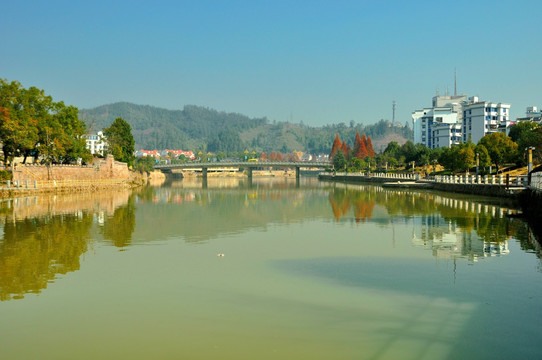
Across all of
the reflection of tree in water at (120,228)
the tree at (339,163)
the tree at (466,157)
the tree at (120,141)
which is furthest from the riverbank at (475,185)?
the tree at (339,163)

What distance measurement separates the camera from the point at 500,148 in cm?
7594

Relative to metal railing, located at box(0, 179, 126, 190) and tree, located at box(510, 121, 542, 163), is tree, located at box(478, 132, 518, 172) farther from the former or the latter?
metal railing, located at box(0, 179, 126, 190)

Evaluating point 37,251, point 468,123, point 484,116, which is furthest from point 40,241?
point 468,123

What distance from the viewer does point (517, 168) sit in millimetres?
76312

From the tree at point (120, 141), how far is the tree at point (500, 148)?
66556 millimetres

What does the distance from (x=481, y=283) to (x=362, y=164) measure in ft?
472

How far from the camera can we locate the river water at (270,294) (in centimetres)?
1120

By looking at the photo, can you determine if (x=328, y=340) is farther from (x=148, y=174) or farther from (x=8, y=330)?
(x=148, y=174)

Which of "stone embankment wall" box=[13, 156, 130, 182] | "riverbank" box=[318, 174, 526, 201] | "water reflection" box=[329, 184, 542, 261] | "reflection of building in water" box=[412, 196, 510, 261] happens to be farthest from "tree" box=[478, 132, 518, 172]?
"stone embankment wall" box=[13, 156, 130, 182]

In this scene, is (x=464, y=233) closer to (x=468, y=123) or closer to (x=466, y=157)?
(x=466, y=157)

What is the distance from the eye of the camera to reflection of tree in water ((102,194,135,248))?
26.3 m

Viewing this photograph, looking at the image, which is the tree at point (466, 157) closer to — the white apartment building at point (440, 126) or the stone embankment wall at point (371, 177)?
the stone embankment wall at point (371, 177)

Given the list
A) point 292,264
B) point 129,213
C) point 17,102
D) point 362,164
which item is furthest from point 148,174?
point 292,264

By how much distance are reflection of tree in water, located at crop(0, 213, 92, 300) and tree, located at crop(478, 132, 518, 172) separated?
61.0 m
